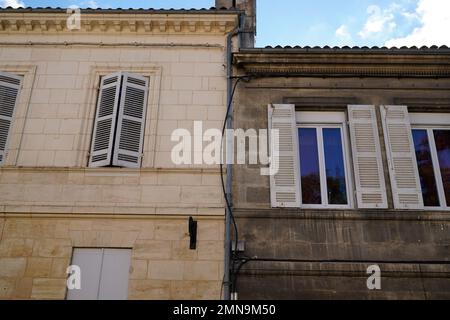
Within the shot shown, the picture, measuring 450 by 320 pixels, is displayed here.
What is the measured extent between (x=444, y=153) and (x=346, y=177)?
169 centimetres

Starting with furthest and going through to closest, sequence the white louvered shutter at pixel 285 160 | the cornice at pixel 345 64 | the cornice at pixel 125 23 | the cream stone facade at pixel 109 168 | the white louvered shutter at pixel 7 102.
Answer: the cornice at pixel 125 23
the cornice at pixel 345 64
the white louvered shutter at pixel 7 102
the white louvered shutter at pixel 285 160
the cream stone facade at pixel 109 168

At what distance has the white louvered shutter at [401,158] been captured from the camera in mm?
7145

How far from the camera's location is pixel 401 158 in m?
7.44

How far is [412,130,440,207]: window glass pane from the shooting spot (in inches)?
287

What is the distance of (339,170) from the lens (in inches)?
297

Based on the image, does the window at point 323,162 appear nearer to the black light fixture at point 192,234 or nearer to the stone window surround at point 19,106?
the black light fixture at point 192,234

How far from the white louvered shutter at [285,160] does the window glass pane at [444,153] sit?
2.29 metres

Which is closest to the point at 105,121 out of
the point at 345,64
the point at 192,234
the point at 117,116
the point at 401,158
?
the point at 117,116

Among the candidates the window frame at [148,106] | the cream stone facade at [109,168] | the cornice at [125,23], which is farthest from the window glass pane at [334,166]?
the window frame at [148,106]

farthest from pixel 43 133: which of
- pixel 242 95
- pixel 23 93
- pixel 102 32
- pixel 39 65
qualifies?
pixel 242 95

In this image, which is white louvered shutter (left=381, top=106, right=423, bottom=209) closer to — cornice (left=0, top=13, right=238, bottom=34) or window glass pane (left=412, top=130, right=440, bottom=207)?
window glass pane (left=412, top=130, right=440, bottom=207)

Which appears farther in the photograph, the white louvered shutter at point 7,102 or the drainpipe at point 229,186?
the white louvered shutter at point 7,102

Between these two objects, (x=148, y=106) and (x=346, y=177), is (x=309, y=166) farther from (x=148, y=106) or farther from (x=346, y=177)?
(x=148, y=106)

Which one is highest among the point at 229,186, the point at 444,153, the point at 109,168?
the point at 444,153
